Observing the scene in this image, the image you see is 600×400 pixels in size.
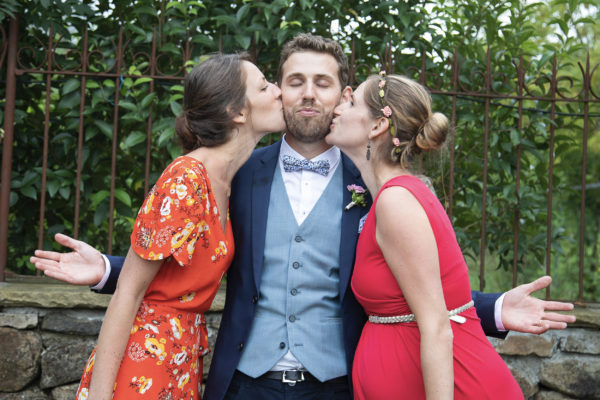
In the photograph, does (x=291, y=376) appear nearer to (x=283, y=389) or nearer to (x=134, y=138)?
(x=283, y=389)

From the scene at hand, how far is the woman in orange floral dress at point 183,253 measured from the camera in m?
1.95

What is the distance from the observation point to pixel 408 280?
183 centimetres

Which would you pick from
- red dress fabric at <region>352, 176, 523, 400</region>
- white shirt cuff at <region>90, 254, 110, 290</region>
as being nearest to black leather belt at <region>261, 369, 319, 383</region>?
red dress fabric at <region>352, 176, 523, 400</region>

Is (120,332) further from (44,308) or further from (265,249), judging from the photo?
(44,308)

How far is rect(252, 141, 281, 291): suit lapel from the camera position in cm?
219

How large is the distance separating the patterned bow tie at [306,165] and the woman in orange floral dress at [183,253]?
160 mm

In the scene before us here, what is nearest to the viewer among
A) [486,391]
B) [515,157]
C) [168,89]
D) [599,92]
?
[486,391]

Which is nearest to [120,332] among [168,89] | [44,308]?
[44,308]

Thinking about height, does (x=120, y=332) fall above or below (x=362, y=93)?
below

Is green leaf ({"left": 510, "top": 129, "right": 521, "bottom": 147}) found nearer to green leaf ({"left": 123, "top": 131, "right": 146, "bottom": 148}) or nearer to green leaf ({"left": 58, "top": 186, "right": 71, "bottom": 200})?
green leaf ({"left": 123, "top": 131, "right": 146, "bottom": 148})

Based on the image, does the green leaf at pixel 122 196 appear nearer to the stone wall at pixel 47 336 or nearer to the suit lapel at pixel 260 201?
the stone wall at pixel 47 336

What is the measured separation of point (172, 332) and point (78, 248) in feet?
1.63

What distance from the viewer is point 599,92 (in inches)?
373

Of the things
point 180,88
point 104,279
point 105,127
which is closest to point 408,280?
point 104,279
